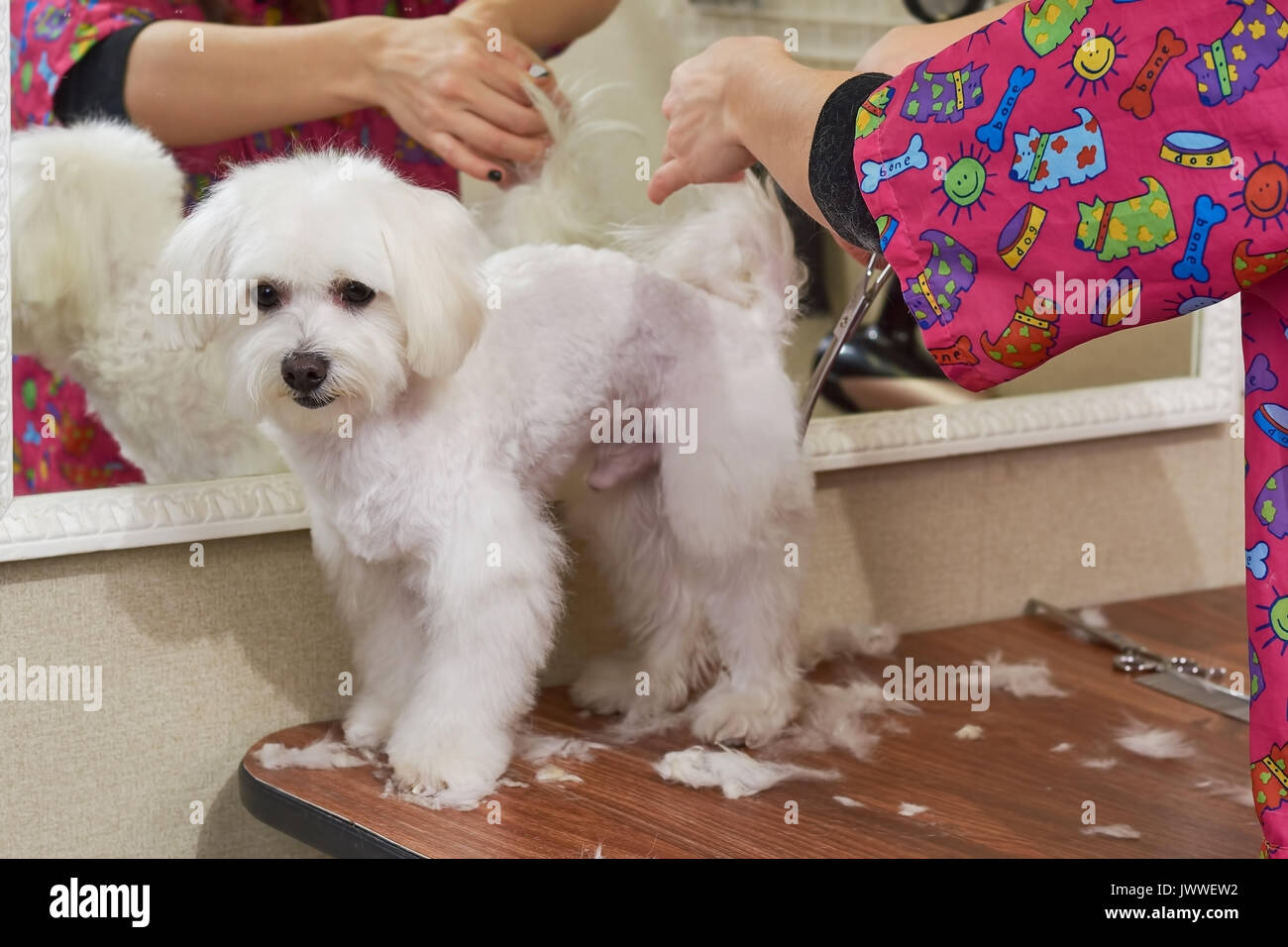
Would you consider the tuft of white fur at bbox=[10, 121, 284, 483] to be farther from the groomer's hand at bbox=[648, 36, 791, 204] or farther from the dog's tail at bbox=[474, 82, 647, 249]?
the groomer's hand at bbox=[648, 36, 791, 204]

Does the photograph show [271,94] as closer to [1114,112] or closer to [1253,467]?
[1114,112]

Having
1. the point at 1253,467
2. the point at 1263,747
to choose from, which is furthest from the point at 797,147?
the point at 1263,747

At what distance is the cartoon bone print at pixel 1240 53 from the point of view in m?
0.63

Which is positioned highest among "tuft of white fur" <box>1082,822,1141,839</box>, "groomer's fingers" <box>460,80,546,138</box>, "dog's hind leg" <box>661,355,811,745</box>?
"groomer's fingers" <box>460,80,546,138</box>

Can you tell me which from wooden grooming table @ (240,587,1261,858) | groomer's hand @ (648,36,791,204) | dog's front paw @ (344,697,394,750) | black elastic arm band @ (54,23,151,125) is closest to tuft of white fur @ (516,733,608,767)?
wooden grooming table @ (240,587,1261,858)

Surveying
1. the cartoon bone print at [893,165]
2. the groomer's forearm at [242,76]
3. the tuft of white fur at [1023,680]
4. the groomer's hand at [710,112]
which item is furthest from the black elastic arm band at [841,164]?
the tuft of white fur at [1023,680]

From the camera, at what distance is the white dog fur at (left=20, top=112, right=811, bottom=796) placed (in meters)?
0.93

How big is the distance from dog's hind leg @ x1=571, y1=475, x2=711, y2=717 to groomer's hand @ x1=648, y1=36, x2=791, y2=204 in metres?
0.30

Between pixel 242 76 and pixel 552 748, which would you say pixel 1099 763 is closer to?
pixel 552 748

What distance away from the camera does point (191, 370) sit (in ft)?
3.56

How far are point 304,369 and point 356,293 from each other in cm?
7

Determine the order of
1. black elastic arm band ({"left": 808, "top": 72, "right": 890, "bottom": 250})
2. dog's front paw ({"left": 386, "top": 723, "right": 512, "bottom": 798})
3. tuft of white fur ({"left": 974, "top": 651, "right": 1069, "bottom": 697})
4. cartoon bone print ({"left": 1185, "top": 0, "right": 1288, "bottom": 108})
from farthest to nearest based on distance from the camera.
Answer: tuft of white fur ({"left": 974, "top": 651, "right": 1069, "bottom": 697}) → dog's front paw ({"left": 386, "top": 723, "right": 512, "bottom": 798}) → black elastic arm band ({"left": 808, "top": 72, "right": 890, "bottom": 250}) → cartoon bone print ({"left": 1185, "top": 0, "right": 1288, "bottom": 108})
